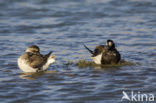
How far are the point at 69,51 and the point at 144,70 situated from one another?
347 centimetres

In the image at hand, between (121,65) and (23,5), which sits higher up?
(23,5)

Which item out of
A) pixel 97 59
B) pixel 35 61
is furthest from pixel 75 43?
pixel 35 61

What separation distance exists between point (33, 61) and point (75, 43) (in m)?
4.29

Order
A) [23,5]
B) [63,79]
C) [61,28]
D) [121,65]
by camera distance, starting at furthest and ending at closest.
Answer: [23,5] → [61,28] → [121,65] → [63,79]

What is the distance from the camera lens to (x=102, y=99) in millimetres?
9750

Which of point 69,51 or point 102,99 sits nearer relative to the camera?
point 102,99

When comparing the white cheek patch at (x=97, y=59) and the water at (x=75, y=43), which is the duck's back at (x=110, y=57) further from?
the water at (x=75, y=43)

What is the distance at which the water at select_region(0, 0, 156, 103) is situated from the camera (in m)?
10.4

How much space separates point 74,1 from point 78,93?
52.4 ft

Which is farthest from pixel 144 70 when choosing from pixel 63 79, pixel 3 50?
pixel 3 50

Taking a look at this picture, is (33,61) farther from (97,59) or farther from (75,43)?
(75,43)

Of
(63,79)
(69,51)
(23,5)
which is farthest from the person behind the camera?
(23,5)

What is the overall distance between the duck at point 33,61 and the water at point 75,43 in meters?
0.28

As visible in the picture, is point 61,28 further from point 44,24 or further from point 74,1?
point 74,1
